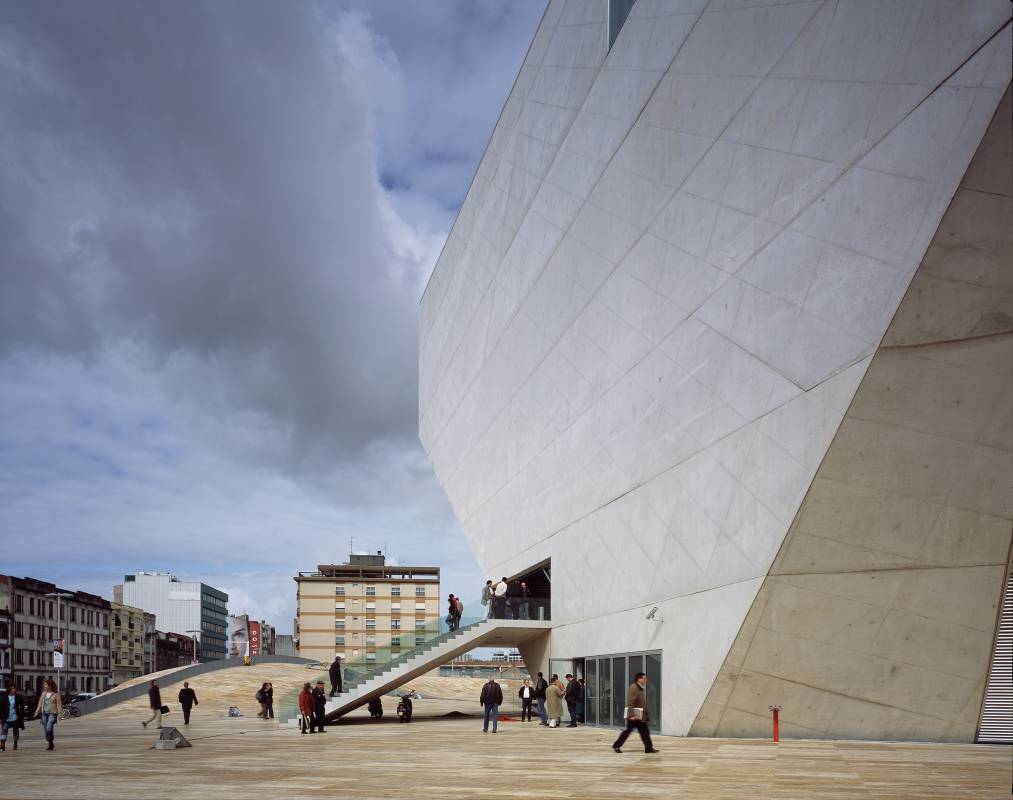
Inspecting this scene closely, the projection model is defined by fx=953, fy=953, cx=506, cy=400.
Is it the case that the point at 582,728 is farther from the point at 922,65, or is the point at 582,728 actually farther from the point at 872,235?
the point at 922,65

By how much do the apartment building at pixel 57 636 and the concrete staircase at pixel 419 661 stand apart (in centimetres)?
5302

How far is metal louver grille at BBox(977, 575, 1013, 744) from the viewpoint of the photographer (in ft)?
49.4

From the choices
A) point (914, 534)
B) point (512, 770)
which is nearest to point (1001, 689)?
point (914, 534)

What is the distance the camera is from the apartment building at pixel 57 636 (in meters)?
83.9

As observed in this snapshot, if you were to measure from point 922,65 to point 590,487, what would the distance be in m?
15.5

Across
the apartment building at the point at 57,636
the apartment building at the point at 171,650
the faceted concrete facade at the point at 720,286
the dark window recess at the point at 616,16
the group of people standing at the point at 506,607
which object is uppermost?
the dark window recess at the point at 616,16

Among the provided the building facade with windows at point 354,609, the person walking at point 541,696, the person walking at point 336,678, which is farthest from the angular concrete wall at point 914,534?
the building facade with windows at point 354,609

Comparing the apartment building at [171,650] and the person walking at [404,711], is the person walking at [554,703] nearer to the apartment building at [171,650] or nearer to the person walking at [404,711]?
the person walking at [404,711]

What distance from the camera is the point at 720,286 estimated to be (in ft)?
60.0

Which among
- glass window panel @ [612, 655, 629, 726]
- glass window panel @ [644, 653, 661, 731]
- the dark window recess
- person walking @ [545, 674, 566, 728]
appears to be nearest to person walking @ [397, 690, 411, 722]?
person walking @ [545, 674, 566, 728]

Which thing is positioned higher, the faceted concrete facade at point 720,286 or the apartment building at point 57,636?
the faceted concrete facade at point 720,286

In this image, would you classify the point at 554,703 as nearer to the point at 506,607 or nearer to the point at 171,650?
the point at 506,607

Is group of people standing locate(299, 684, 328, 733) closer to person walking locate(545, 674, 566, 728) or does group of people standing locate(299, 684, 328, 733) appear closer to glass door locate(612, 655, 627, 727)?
person walking locate(545, 674, 566, 728)

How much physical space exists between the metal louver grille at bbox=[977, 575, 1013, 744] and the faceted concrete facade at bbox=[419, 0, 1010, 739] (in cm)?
29
